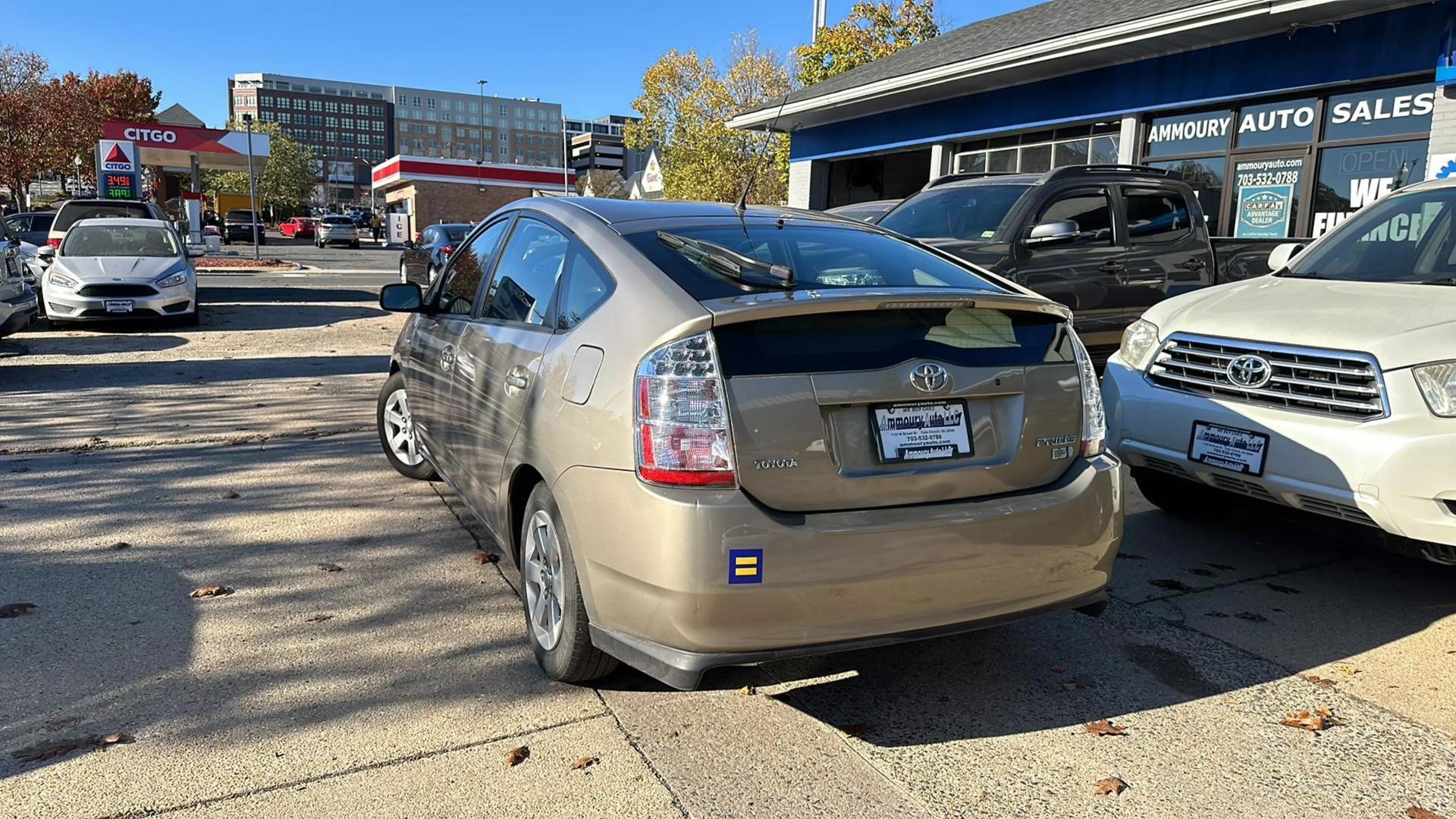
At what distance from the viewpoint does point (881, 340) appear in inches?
117

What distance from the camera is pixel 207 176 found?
8362 centimetres

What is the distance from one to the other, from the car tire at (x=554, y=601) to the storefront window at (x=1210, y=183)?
483 inches

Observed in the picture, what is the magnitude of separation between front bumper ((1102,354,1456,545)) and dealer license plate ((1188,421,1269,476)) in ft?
0.08

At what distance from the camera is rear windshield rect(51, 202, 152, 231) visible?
1664 centimetres

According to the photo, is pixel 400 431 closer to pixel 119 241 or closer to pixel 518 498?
pixel 518 498

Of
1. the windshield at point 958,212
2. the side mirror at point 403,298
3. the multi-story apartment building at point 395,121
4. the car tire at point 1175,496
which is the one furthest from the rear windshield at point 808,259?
the multi-story apartment building at point 395,121

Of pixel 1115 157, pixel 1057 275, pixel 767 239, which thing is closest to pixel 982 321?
pixel 767 239

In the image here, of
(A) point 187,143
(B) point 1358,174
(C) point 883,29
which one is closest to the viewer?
(B) point 1358,174

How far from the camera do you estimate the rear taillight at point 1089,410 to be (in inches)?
128

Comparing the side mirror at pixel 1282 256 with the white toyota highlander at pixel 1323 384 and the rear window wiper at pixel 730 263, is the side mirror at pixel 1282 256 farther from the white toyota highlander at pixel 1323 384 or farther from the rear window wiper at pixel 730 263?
the rear window wiper at pixel 730 263

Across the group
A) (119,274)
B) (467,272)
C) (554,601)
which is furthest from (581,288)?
(119,274)

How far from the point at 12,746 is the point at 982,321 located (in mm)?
3121

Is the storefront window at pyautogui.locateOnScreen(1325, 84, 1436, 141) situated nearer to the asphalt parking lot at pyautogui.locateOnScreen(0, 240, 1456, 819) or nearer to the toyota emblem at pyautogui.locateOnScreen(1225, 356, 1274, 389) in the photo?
the asphalt parking lot at pyautogui.locateOnScreen(0, 240, 1456, 819)

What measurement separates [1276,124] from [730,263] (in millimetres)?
11938
